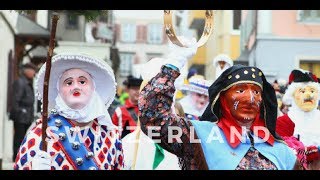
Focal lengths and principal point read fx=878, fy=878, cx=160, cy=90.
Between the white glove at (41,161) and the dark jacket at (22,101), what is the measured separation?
8782 millimetres

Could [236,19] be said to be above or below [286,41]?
below

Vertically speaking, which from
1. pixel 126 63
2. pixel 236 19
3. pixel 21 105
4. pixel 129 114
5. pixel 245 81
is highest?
pixel 245 81

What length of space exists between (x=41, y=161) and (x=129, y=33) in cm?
6537

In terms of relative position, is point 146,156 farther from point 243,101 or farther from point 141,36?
point 141,36

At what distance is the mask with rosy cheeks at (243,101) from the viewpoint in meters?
5.06

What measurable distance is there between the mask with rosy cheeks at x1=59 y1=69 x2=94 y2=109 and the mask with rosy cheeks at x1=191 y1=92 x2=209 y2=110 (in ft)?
12.7

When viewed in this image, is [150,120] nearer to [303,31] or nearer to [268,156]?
[268,156]

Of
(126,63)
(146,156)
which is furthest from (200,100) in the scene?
(126,63)

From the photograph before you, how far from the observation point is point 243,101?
5055mm

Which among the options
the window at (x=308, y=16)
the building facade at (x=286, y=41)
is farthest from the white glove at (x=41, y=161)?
the window at (x=308, y=16)

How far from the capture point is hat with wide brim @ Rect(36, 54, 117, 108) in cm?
558

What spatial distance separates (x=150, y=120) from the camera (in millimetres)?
4719

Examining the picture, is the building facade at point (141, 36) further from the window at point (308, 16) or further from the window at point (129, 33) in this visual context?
the window at point (308, 16)
